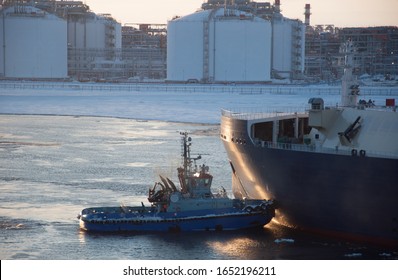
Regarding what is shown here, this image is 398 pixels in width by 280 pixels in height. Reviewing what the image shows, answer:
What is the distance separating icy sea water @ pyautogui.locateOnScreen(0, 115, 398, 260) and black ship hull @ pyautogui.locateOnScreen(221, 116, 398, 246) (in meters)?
0.34

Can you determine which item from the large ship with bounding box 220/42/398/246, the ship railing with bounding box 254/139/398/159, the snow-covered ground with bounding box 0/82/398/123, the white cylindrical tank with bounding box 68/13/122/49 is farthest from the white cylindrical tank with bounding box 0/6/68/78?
the ship railing with bounding box 254/139/398/159

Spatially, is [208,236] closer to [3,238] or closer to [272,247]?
[272,247]

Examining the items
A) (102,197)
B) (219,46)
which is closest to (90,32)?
(219,46)

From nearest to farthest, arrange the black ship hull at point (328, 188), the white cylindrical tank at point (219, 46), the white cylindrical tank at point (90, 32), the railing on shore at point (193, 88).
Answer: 1. the black ship hull at point (328, 188)
2. the railing on shore at point (193, 88)
3. the white cylindrical tank at point (219, 46)
4. the white cylindrical tank at point (90, 32)

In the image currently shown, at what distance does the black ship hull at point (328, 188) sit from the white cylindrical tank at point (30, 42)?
6492 centimetres

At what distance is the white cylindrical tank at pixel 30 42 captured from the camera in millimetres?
83500

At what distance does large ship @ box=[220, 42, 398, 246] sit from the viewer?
18.0 m

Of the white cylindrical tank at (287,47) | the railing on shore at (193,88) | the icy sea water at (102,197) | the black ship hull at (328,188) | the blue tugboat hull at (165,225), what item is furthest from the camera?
the white cylindrical tank at (287,47)

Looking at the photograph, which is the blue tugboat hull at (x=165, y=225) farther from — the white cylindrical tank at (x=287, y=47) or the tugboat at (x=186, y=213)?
the white cylindrical tank at (x=287, y=47)

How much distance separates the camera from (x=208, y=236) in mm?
19062

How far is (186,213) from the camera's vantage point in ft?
64.1

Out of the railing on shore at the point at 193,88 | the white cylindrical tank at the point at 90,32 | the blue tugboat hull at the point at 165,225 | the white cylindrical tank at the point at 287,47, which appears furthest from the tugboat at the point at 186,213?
the white cylindrical tank at the point at 90,32
